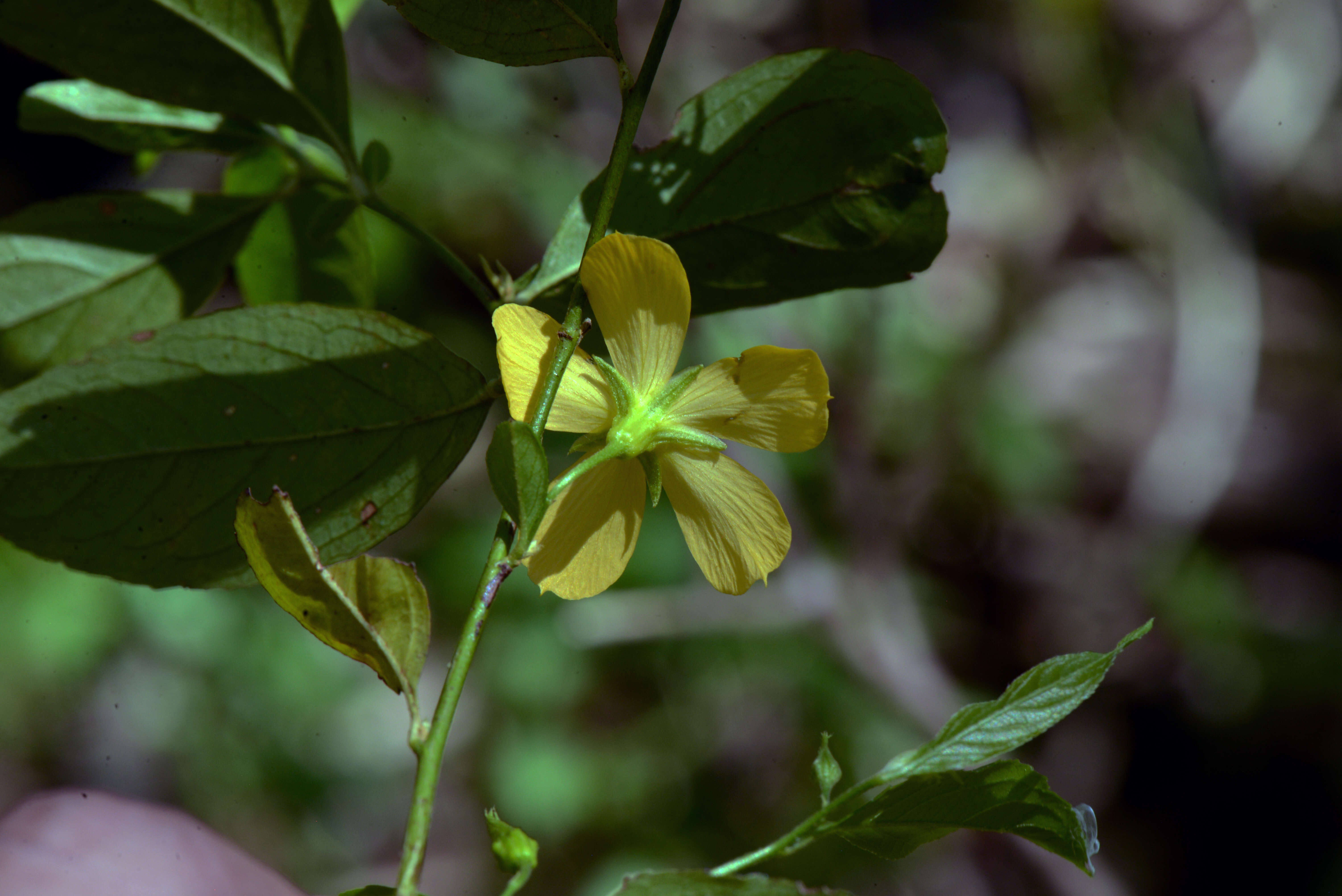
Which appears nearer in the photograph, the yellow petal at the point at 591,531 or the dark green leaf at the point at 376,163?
the yellow petal at the point at 591,531

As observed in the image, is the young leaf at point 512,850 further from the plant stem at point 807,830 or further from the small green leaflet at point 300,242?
the small green leaflet at point 300,242

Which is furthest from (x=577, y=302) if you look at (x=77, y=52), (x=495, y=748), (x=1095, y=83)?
(x=1095, y=83)

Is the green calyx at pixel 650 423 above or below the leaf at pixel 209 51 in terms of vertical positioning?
below

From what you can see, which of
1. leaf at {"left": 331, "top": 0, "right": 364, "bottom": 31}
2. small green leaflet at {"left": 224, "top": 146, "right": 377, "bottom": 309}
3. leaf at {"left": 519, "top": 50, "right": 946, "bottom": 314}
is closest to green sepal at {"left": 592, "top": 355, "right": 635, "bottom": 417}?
leaf at {"left": 519, "top": 50, "right": 946, "bottom": 314}

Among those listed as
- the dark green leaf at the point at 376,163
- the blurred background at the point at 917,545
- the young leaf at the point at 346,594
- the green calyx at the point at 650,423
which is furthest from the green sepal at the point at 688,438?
the blurred background at the point at 917,545

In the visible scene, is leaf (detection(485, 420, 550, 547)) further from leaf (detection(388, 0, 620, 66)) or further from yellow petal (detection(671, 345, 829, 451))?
leaf (detection(388, 0, 620, 66))

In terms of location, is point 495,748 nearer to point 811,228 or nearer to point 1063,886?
point 1063,886

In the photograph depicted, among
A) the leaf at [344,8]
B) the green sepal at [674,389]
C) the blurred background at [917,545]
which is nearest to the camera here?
the green sepal at [674,389]

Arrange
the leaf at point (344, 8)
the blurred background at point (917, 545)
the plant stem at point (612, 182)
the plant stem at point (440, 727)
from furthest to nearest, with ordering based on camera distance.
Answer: the blurred background at point (917, 545) → the leaf at point (344, 8) → the plant stem at point (612, 182) → the plant stem at point (440, 727)
